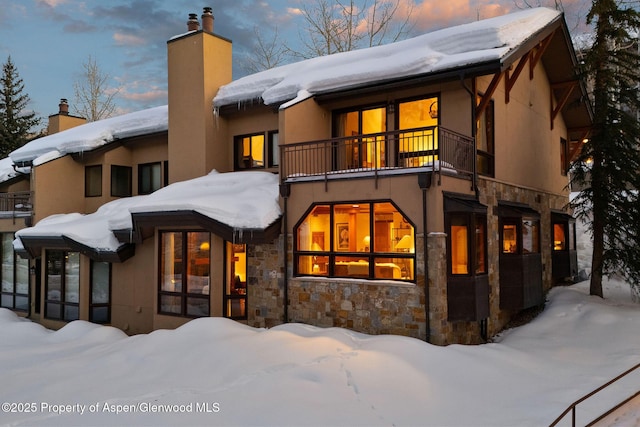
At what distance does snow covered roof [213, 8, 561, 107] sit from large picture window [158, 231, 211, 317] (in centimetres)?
459

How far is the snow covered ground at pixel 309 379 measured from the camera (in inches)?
264

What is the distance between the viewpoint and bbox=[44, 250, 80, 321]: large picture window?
15.2m

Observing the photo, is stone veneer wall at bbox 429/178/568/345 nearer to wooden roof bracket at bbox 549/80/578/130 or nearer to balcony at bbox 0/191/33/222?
wooden roof bracket at bbox 549/80/578/130

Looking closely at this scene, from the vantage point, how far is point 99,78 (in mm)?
37188

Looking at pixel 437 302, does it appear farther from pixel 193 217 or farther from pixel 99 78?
pixel 99 78

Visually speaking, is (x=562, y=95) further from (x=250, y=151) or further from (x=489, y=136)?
(x=250, y=151)

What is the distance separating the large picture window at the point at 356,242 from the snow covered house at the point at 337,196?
0.04 metres

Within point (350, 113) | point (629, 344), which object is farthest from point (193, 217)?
point (629, 344)

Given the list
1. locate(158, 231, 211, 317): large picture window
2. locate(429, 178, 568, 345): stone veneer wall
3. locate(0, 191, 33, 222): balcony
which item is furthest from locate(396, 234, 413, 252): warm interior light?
locate(0, 191, 33, 222): balcony

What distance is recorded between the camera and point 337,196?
1056 cm

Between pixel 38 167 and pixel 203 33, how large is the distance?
7.80m

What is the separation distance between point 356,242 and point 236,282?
362 cm

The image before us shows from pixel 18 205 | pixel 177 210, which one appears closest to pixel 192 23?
pixel 177 210

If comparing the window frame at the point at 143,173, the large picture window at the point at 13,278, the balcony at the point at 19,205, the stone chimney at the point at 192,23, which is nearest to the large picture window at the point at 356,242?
the window frame at the point at 143,173
